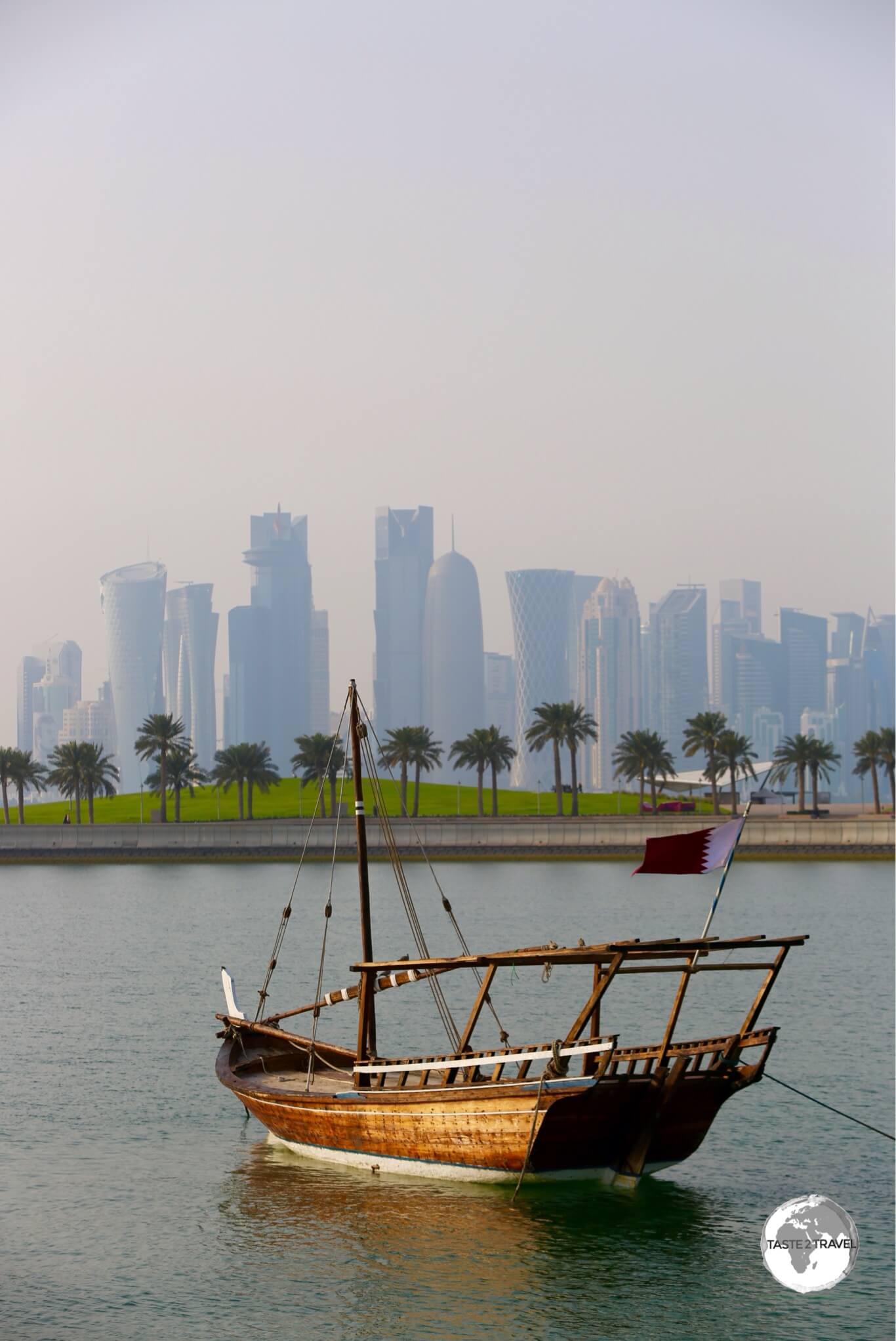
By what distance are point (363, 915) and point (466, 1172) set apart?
7601mm

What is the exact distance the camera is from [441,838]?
5979 inches

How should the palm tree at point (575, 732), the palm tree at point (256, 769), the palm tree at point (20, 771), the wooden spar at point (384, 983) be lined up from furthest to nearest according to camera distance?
the palm tree at point (20, 771)
the palm tree at point (256, 769)
the palm tree at point (575, 732)
the wooden spar at point (384, 983)

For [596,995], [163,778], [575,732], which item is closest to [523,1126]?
[596,995]

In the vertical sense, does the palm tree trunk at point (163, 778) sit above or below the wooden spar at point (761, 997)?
above

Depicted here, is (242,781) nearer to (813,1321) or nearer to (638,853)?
(638,853)

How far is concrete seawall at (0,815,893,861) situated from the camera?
147 metres

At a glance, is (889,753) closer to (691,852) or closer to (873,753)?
(873,753)

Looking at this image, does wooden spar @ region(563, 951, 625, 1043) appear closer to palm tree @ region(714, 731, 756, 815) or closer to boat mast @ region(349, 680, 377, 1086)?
boat mast @ region(349, 680, 377, 1086)

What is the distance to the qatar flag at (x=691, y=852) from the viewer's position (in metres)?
28.9

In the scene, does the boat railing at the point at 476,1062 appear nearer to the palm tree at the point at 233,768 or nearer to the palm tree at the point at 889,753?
the palm tree at the point at 233,768

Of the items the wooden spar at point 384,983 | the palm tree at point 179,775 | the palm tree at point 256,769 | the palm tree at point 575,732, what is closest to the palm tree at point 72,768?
the palm tree at point 179,775

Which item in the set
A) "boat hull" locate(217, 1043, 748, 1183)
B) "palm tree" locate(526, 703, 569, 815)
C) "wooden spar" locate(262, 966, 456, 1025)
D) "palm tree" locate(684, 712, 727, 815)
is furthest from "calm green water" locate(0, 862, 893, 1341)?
"palm tree" locate(526, 703, 569, 815)

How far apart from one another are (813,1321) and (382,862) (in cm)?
11725

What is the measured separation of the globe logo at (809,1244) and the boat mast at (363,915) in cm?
932
